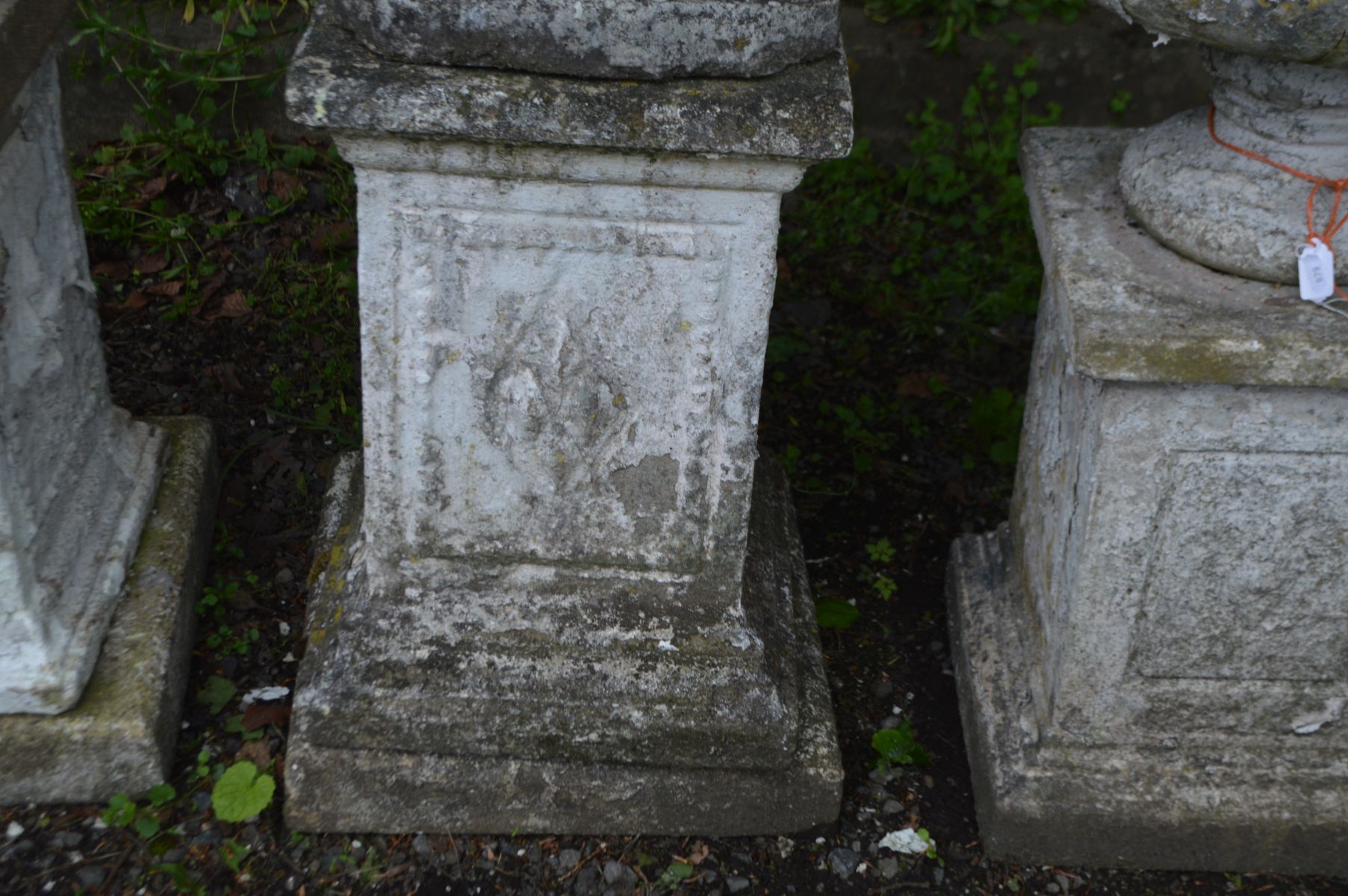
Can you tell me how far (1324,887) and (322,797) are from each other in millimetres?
1734

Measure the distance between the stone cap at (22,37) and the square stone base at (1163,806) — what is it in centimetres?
194

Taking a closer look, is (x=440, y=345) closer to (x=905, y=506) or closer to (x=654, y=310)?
(x=654, y=310)

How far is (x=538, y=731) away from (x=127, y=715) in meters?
0.69

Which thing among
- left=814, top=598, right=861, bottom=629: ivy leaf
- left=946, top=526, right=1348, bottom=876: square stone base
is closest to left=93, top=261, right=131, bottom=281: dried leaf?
left=814, top=598, right=861, bottom=629: ivy leaf

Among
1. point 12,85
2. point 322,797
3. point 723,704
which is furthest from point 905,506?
point 12,85

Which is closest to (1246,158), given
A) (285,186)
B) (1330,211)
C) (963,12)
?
(1330,211)

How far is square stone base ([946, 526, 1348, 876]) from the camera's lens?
228 cm

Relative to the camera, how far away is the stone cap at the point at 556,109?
1.80 m

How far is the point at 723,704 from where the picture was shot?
7.39ft

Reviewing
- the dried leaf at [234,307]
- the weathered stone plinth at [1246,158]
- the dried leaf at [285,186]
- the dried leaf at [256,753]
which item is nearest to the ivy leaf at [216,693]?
the dried leaf at [256,753]

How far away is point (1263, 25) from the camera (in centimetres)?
180

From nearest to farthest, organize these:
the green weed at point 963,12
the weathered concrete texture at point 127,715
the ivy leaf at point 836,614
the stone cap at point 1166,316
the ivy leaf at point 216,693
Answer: the stone cap at point 1166,316 → the weathered concrete texture at point 127,715 → the ivy leaf at point 216,693 → the ivy leaf at point 836,614 → the green weed at point 963,12

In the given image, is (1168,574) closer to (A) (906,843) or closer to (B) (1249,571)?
(B) (1249,571)

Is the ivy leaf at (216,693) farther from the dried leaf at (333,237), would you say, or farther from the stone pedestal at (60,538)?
the dried leaf at (333,237)
